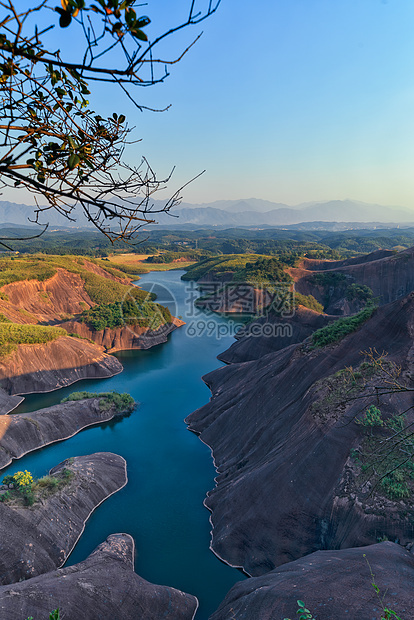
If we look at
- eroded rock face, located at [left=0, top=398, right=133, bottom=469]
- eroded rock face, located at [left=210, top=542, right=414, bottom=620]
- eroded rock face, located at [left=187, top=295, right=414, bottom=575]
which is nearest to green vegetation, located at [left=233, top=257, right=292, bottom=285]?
eroded rock face, located at [left=187, top=295, right=414, bottom=575]

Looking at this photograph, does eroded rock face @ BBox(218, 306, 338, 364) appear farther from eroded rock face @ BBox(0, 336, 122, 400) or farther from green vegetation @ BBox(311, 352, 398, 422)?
green vegetation @ BBox(311, 352, 398, 422)

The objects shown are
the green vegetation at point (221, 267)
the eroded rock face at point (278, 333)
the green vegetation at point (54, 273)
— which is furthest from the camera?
the green vegetation at point (221, 267)

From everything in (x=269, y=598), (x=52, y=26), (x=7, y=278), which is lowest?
(x=269, y=598)

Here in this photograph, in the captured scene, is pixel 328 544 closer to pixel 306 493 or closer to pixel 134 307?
pixel 306 493

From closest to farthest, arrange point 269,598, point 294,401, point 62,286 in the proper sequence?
point 269,598 → point 294,401 → point 62,286

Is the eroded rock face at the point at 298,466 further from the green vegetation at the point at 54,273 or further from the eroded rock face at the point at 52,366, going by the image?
the green vegetation at the point at 54,273

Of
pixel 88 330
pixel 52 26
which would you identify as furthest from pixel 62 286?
pixel 52 26

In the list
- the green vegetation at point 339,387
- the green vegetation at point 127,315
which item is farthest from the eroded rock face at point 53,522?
the green vegetation at point 127,315

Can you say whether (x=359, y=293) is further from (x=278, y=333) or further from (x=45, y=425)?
(x=45, y=425)
